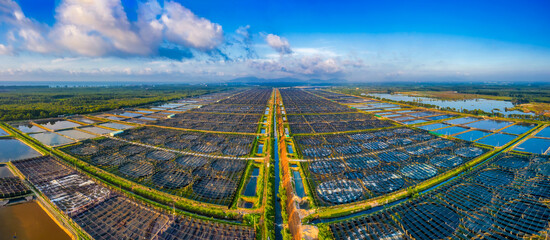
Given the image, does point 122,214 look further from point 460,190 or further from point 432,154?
point 432,154

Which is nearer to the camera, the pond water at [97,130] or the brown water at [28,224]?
the brown water at [28,224]

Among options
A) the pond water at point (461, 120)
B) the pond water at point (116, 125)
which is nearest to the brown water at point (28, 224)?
the pond water at point (116, 125)

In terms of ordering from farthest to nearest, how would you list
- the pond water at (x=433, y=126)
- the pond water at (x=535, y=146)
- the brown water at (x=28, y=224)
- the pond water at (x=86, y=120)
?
the pond water at (x=86, y=120) → the pond water at (x=433, y=126) → the pond water at (x=535, y=146) → the brown water at (x=28, y=224)

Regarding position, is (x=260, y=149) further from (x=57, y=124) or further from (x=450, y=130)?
(x=57, y=124)

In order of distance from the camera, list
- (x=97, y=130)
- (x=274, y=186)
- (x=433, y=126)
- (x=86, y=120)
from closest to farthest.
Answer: (x=274, y=186) < (x=97, y=130) < (x=433, y=126) < (x=86, y=120)

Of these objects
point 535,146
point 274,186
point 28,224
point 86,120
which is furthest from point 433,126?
point 86,120

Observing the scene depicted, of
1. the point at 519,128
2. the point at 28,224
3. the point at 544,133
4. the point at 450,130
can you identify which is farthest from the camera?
the point at 519,128

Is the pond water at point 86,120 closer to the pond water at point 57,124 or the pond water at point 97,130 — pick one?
the pond water at point 57,124
